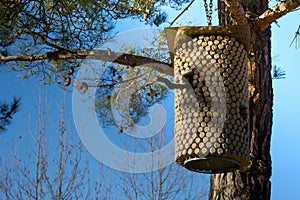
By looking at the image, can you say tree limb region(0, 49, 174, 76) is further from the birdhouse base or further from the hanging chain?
the birdhouse base

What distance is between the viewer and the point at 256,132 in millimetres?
2365

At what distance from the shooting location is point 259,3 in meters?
2.64

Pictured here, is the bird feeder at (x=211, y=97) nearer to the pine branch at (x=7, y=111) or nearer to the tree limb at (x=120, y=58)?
the tree limb at (x=120, y=58)

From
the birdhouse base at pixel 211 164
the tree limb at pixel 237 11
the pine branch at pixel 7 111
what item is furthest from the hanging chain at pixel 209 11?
the pine branch at pixel 7 111

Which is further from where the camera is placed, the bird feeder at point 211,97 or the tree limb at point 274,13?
the tree limb at point 274,13

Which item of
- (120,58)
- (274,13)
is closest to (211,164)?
(120,58)

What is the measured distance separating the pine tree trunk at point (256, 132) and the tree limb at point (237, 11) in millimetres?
58

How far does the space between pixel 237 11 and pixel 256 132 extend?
50 cm

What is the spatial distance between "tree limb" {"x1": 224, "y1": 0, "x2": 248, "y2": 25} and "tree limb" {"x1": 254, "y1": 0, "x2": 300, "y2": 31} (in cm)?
7

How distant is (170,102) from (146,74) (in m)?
0.81

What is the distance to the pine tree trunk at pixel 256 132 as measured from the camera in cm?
228

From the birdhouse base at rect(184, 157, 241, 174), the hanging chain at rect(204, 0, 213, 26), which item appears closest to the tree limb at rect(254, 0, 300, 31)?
the hanging chain at rect(204, 0, 213, 26)

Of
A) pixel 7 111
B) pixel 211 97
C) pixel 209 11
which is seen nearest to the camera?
pixel 211 97

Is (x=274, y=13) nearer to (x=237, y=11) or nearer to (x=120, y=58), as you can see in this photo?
(x=237, y=11)
